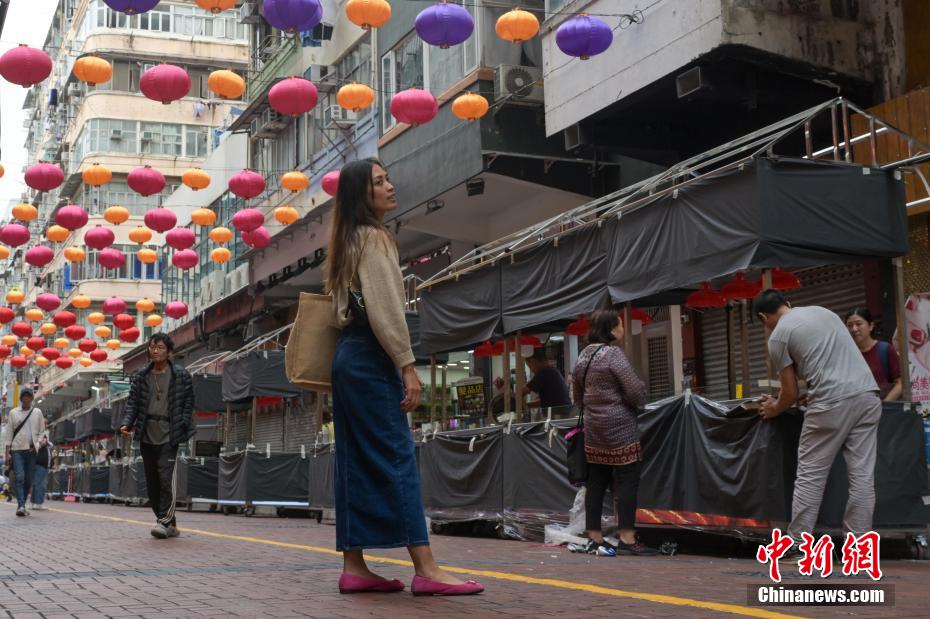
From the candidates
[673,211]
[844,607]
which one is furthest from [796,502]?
[673,211]

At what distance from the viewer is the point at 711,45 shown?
14477 millimetres

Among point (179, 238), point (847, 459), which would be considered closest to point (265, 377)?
point (179, 238)

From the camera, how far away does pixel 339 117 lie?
84.7 ft

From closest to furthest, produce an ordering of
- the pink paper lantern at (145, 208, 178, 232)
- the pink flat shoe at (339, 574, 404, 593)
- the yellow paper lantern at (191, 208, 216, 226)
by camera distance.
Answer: the pink flat shoe at (339, 574, 404, 593) → the pink paper lantern at (145, 208, 178, 232) → the yellow paper lantern at (191, 208, 216, 226)

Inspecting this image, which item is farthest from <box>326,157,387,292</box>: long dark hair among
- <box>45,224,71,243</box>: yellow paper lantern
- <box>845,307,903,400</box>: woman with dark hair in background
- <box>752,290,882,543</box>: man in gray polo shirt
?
<box>45,224,71,243</box>: yellow paper lantern

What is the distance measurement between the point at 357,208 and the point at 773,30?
10047mm

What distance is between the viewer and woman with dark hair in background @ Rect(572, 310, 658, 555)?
30.3 feet

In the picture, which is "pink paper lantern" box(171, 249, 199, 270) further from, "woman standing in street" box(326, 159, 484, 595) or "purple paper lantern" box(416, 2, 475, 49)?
"woman standing in street" box(326, 159, 484, 595)

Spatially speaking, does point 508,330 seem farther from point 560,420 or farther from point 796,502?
point 796,502

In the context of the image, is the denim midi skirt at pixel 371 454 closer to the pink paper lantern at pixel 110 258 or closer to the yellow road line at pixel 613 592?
the yellow road line at pixel 613 592

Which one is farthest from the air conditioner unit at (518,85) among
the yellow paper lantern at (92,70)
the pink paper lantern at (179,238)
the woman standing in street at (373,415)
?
the woman standing in street at (373,415)

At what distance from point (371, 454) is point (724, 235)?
16.3 ft

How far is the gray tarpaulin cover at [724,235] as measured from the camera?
371 inches

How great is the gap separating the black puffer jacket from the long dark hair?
237 inches
